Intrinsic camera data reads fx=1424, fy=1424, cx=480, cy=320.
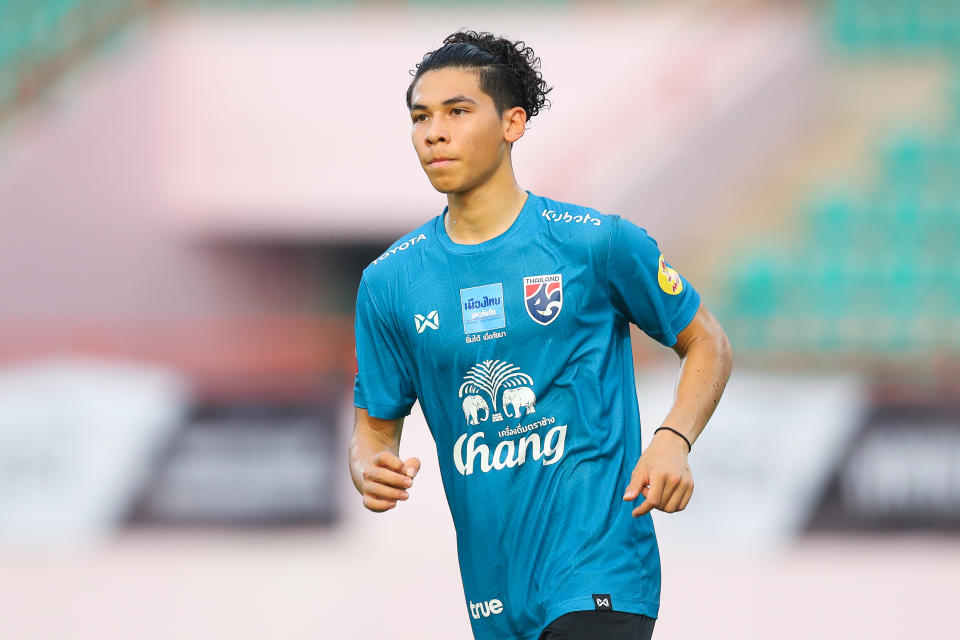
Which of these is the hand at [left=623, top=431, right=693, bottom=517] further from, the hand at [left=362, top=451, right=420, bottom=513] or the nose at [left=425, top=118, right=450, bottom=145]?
the nose at [left=425, top=118, right=450, bottom=145]

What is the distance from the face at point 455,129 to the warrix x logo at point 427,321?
11.7 inches

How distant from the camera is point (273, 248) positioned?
16.6 metres

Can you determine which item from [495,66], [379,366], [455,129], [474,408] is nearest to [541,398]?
[474,408]

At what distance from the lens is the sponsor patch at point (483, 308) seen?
331cm

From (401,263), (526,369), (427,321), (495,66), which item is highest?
(495,66)

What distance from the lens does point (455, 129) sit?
3.28m

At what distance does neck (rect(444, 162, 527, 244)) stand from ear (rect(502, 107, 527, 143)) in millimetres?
69

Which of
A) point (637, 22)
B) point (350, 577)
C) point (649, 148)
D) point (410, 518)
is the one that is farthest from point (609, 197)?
point (350, 577)

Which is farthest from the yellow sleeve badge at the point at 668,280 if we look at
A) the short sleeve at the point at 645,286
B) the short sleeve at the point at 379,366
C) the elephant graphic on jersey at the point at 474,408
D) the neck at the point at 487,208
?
the short sleeve at the point at 379,366

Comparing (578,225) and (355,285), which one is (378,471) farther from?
(355,285)

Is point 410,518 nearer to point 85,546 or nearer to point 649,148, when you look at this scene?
point 85,546

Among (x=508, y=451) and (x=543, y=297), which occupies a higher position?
(x=543, y=297)

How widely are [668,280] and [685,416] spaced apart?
330 millimetres

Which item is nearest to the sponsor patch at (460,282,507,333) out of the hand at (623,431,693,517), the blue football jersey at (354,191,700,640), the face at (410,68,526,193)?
the blue football jersey at (354,191,700,640)
